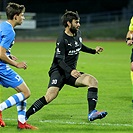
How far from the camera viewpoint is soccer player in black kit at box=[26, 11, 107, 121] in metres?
9.09

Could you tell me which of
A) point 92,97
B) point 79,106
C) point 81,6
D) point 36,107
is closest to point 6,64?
point 36,107

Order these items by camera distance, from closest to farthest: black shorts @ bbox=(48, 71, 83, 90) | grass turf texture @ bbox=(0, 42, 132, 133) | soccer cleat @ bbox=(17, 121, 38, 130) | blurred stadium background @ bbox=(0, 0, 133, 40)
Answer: soccer cleat @ bbox=(17, 121, 38, 130)
grass turf texture @ bbox=(0, 42, 132, 133)
black shorts @ bbox=(48, 71, 83, 90)
blurred stadium background @ bbox=(0, 0, 133, 40)

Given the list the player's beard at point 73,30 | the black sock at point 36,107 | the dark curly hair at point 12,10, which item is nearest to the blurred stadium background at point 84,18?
the player's beard at point 73,30

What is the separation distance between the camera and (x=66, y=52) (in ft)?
30.9

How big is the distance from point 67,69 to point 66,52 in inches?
19.2

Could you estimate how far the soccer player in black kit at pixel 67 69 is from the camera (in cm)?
909

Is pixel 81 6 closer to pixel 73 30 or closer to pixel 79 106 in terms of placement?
pixel 79 106

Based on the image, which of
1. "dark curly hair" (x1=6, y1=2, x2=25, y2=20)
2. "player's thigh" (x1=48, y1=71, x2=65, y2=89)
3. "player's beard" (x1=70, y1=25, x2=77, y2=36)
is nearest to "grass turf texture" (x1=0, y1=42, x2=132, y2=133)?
"player's thigh" (x1=48, y1=71, x2=65, y2=89)

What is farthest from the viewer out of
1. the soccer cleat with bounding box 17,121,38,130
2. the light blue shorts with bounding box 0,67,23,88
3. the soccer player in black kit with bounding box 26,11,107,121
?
the soccer player in black kit with bounding box 26,11,107,121

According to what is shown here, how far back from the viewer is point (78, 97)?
1290 cm

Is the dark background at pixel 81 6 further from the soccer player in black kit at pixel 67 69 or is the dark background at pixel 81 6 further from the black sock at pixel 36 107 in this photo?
the black sock at pixel 36 107

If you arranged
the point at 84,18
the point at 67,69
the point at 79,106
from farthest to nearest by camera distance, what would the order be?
1. the point at 84,18
2. the point at 79,106
3. the point at 67,69

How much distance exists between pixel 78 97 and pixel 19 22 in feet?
15.3

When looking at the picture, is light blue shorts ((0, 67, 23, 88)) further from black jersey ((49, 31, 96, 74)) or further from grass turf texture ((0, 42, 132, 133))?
black jersey ((49, 31, 96, 74))
